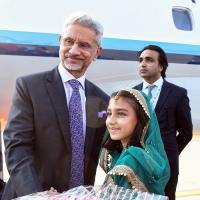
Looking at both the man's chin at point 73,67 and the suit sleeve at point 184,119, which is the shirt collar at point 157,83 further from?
the man's chin at point 73,67

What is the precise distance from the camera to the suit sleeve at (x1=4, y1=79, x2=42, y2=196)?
6.14 ft

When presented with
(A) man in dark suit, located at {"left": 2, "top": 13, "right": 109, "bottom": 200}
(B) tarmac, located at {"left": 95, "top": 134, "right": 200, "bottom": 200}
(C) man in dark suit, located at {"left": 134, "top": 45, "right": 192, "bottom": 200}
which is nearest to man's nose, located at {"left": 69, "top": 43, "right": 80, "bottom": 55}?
(A) man in dark suit, located at {"left": 2, "top": 13, "right": 109, "bottom": 200}

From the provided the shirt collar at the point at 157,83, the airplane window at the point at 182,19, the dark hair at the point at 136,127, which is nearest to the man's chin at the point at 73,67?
the dark hair at the point at 136,127

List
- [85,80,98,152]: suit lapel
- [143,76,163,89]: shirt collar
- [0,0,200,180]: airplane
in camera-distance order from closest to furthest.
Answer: [85,80,98,152]: suit lapel, [143,76,163,89]: shirt collar, [0,0,200,180]: airplane

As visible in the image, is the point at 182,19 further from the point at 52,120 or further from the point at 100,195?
the point at 100,195

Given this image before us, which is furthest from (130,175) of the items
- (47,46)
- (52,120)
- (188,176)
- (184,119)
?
(188,176)

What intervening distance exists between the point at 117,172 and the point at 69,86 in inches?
21.2

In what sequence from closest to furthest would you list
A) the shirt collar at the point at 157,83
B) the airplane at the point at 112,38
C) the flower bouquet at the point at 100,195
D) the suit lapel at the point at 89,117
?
the flower bouquet at the point at 100,195, the suit lapel at the point at 89,117, the shirt collar at the point at 157,83, the airplane at the point at 112,38

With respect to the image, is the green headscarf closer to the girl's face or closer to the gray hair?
the girl's face

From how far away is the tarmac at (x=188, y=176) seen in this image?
574cm

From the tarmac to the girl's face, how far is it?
→ 3.40m

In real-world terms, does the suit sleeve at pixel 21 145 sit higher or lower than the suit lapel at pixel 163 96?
lower

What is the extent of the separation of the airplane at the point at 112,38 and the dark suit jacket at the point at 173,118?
248 centimetres

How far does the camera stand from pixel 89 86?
2.39m
